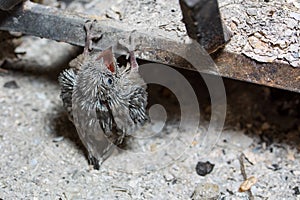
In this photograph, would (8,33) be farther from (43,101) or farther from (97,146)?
(97,146)

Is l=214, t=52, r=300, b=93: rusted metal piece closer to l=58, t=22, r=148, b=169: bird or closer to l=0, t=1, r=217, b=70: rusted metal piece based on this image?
l=0, t=1, r=217, b=70: rusted metal piece

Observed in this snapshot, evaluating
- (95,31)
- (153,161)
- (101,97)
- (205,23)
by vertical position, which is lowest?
(153,161)

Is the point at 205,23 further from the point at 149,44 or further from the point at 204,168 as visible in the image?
the point at 204,168

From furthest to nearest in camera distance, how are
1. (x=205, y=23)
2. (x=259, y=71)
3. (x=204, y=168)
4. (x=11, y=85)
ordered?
(x=11, y=85) < (x=204, y=168) < (x=259, y=71) < (x=205, y=23)

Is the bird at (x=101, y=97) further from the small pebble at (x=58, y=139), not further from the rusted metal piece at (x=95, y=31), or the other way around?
the small pebble at (x=58, y=139)

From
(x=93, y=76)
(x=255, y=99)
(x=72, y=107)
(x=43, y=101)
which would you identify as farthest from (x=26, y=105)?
(x=255, y=99)

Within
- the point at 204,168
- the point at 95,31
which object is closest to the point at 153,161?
the point at 204,168

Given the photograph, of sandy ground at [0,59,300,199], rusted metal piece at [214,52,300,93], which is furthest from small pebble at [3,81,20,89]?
rusted metal piece at [214,52,300,93]
